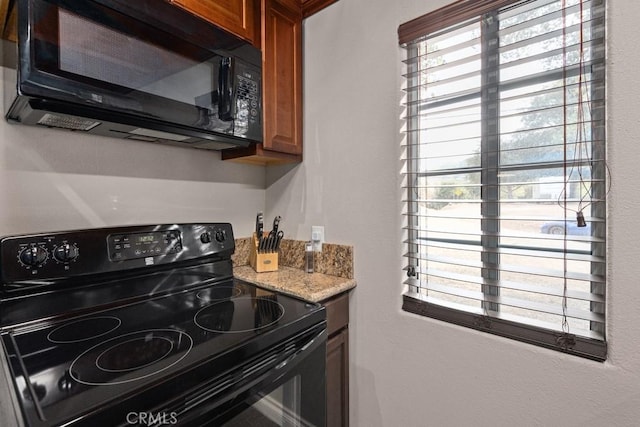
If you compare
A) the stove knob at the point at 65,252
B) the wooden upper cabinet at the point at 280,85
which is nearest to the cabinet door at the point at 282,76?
the wooden upper cabinet at the point at 280,85

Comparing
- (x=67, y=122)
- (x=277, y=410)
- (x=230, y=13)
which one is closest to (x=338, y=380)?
(x=277, y=410)

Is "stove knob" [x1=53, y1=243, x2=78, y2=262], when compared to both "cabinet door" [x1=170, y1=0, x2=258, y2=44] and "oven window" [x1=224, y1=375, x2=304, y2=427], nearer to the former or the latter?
"oven window" [x1=224, y1=375, x2=304, y2=427]

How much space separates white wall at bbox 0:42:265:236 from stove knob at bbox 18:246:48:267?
0.21 meters

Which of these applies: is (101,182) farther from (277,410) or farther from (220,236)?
(277,410)

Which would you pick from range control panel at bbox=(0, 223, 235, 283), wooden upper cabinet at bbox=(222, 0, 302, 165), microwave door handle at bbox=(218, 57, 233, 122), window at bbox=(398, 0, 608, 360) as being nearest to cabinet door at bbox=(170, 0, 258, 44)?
wooden upper cabinet at bbox=(222, 0, 302, 165)

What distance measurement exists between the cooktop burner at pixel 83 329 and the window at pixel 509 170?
111cm

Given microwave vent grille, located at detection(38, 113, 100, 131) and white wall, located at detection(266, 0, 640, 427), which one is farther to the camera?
microwave vent grille, located at detection(38, 113, 100, 131)

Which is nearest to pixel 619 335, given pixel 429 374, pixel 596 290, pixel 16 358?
pixel 596 290

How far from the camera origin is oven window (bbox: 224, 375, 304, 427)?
76 cm

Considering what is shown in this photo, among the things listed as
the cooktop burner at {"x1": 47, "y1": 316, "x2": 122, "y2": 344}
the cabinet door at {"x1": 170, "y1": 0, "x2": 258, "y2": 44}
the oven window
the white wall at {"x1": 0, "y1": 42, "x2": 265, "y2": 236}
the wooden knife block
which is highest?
the cabinet door at {"x1": 170, "y1": 0, "x2": 258, "y2": 44}

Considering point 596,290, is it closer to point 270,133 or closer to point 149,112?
point 270,133

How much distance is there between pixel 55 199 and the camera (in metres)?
1.16

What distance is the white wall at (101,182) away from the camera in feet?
3.54

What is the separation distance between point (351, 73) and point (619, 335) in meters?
1.41
